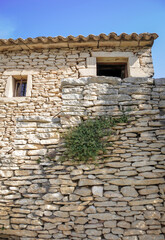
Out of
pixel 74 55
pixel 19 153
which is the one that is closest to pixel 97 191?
pixel 19 153

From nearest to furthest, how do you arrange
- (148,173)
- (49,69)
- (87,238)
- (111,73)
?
1. (87,238)
2. (148,173)
3. (49,69)
4. (111,73)

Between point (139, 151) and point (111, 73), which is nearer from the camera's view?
point (139, 151)

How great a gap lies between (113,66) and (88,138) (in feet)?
12.6

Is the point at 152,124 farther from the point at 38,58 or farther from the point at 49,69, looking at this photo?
the point at 38,58

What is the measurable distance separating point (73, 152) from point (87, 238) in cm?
125

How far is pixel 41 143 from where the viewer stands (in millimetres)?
2961

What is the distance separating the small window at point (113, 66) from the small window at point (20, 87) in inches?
101

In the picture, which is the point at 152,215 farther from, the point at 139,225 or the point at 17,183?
the point at 17,183

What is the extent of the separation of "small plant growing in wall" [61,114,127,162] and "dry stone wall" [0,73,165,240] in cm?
11

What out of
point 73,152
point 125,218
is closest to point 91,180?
point 73,152

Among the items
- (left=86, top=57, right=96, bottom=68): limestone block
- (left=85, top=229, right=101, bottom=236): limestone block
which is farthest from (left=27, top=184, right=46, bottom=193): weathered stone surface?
(left=86, top=57, right=96, bottom=68): limestone block

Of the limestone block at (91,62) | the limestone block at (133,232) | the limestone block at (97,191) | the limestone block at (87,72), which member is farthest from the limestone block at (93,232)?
the limestone block at (91,62)

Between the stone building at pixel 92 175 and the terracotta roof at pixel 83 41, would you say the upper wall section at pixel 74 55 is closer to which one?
the terracotta roof at pixel 83 41

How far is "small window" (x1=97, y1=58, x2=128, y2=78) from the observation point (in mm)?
5375
